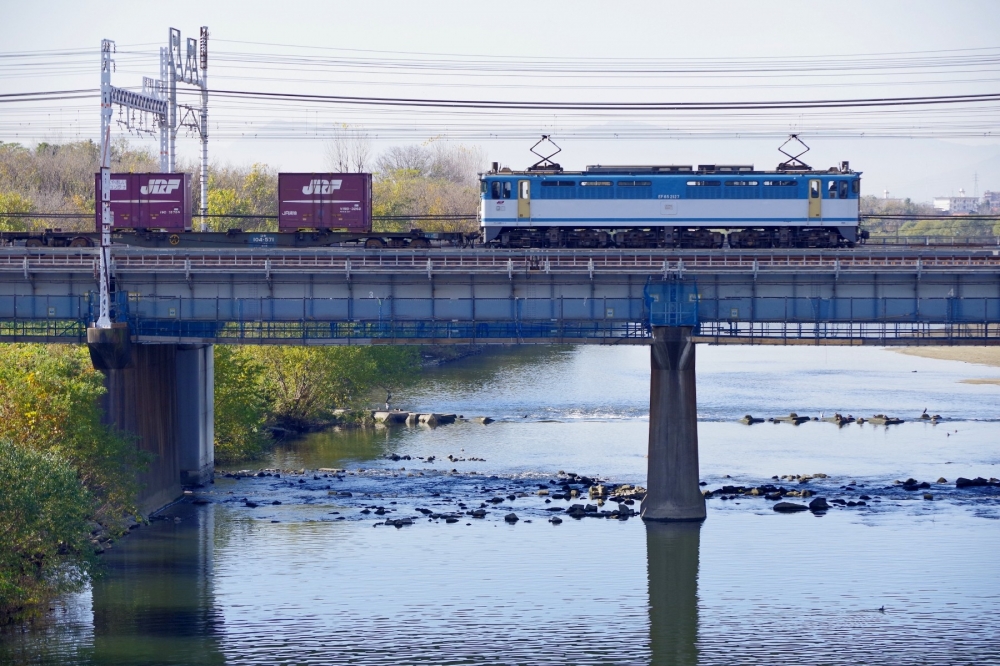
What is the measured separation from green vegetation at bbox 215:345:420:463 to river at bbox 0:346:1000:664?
277cm

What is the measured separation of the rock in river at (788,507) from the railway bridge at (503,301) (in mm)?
3738

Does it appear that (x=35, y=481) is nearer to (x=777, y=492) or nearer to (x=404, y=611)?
(x=404, y=611)

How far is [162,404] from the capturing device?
55969mm

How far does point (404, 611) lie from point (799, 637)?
11.4 meters

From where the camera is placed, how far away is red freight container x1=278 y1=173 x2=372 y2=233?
6562 cm

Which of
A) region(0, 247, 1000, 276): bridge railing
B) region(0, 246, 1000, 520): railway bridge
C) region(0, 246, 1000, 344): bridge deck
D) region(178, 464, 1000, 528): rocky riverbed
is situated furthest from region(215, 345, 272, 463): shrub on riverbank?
region(0, 246, 1000, 344): bridge deck

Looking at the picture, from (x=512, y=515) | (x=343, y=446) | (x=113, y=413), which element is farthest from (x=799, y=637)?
(x=343, y=446)

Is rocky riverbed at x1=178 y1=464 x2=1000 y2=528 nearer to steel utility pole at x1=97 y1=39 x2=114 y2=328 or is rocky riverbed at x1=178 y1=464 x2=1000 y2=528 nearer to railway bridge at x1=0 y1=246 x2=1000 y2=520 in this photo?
railway bridge at x1=0 y1=246 x2=1000 y2=520

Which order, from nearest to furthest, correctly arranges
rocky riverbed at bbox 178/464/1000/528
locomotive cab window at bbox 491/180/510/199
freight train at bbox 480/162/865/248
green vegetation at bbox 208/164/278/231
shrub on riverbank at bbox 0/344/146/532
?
shrub on riverbank at bbox 0/344/146/532, rocky riverbed at bbox 178/464/1000/528, freight train at bbox 480/162/865/248, locomotive cab window at bbox 491/180/510/199, green vegetation at bbox 208/164/278/231

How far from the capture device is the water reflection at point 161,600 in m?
37.0

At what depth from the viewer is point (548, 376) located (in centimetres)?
10669

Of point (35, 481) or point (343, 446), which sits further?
point (343, 446)

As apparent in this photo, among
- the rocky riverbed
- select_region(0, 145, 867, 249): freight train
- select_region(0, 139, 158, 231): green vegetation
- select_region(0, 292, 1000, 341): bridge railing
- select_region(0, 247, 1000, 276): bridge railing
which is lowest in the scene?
the rocky riverbed

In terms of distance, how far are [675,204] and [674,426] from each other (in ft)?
54.7
